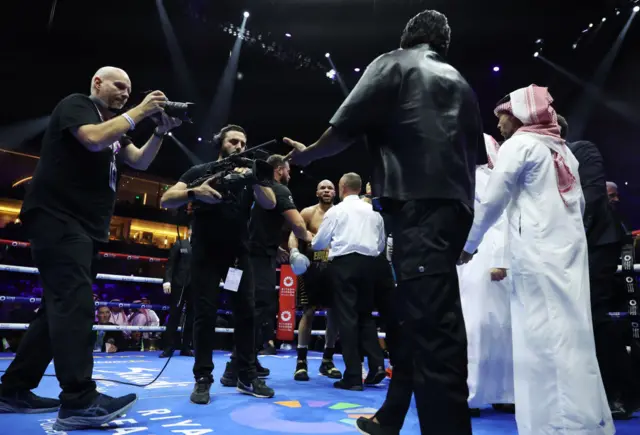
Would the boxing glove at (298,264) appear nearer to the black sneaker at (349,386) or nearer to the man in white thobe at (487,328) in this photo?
Answer: the black sneaker at (349,386)

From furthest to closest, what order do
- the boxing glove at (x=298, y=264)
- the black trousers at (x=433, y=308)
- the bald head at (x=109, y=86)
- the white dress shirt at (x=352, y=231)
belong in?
the white dress shirt at (x=352, y=231)
the boxing glove at (x=298, y=264)
the bald head at (x=109, y=86)
the black trousers at (x=433, y=308)

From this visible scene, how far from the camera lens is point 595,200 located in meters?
3.02

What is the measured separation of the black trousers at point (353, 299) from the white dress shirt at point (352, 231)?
7 cm

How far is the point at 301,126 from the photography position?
45.7 feet

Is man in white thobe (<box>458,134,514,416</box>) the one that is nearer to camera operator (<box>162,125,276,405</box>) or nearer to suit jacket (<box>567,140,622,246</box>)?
suit jacket (<box>567,140,622,246</box>)

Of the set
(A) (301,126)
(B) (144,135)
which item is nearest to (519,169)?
(A) (301,126)

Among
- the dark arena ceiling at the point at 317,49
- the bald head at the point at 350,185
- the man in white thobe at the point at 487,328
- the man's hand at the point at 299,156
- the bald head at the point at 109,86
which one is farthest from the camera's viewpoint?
the dark arena ceiling at the point at 317,49

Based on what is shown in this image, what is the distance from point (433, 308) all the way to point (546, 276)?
0.81 meters

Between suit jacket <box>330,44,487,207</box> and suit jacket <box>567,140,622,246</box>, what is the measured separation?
1.88m

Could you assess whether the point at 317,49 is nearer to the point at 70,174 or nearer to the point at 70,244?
the point at 70,174

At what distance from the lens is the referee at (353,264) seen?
3.62m

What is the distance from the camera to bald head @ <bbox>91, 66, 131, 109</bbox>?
2.45 m

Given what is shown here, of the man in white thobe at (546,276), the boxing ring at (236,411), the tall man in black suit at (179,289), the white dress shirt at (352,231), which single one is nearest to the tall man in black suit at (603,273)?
the boxing ring at (236,411)

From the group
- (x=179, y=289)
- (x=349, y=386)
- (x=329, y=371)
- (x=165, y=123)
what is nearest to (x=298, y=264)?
(x=349, y=386)
